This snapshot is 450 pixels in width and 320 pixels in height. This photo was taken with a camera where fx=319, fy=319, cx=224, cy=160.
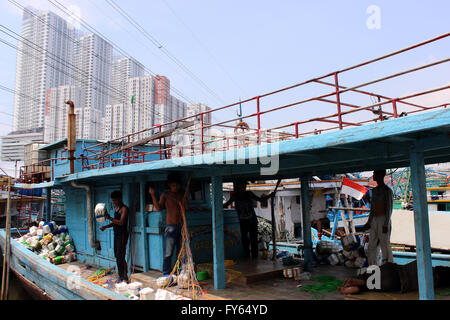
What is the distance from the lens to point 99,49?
7344 centimetres

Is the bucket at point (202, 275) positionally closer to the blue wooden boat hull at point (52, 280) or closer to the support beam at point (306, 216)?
the blue wooden boat hull at point (52, 280)

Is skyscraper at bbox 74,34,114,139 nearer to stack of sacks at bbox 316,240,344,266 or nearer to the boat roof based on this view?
stack of sacks at bbox 316,240,344,266

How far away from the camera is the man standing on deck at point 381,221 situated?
5.95m

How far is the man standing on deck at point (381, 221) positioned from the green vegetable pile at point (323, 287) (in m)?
0.83

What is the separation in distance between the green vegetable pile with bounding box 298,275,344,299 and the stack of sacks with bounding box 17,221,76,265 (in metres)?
8.05

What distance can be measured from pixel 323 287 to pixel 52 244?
29.7ft

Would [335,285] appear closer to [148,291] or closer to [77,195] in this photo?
[148,291]

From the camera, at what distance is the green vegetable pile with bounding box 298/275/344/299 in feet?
18.3

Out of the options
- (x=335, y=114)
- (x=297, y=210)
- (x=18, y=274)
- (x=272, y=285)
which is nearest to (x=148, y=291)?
(x=272, y=285)

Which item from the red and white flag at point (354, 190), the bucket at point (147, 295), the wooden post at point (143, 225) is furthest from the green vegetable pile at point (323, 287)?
the red and white flag at point (354, 190)

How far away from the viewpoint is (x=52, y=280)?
24.7 ft

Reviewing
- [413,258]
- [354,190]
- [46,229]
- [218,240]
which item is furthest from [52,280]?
[354,190]

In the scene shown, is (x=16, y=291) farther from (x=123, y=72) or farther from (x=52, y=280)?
(x=123, y=72)
